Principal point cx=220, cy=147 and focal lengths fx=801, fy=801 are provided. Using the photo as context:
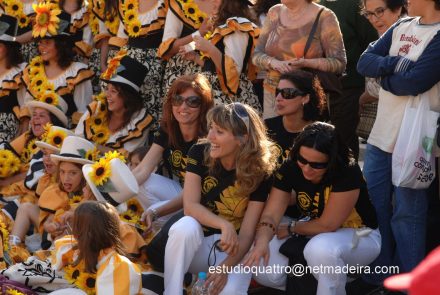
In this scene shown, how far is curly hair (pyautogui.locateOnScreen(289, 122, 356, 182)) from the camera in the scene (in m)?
4.11

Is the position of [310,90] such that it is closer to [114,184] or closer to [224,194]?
[224,194]

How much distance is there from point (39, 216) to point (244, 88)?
5.59ft

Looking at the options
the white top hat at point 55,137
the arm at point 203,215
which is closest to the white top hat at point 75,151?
the white top hat at point 55,137

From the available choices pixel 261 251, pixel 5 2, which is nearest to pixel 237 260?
pixel 261 251

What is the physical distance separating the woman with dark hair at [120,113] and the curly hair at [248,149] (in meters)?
1.78

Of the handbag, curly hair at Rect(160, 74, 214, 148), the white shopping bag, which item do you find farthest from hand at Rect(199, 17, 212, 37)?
the white shopping bag

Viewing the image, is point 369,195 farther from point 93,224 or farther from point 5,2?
point 5,2

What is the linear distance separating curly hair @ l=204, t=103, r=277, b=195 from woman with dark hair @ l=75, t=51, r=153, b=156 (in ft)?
5.82

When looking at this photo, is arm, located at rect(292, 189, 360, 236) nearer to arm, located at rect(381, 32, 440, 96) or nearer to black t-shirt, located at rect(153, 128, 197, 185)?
arm, located at rect(381, 32, 440, 96)

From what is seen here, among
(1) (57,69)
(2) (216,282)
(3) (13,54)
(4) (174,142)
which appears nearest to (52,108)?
(1) (57,69)

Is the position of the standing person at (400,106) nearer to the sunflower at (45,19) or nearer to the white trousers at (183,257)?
the white trousers at (183,257)

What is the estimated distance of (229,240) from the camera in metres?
4.20

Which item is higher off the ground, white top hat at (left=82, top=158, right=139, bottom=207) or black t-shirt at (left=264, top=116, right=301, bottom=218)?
black t-shirt at (left=264, top=116, right=301, bottom=218)

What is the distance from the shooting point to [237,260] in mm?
4281
